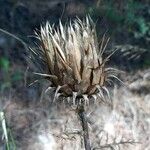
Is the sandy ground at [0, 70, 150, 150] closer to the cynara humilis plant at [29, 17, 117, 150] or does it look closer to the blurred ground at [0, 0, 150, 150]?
the blurred ground at [0, 0, 150, 150]

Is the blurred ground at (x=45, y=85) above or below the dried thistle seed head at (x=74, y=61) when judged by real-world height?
above

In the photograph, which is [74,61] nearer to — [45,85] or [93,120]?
[93,120]

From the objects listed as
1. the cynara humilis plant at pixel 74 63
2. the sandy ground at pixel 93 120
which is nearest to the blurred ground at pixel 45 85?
the sandy ground at pixel 93 120

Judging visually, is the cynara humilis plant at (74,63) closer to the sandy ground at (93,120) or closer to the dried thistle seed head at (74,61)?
the dried thistle seed head at (74,61)

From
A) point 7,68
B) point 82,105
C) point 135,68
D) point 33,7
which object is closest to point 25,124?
point 7,68

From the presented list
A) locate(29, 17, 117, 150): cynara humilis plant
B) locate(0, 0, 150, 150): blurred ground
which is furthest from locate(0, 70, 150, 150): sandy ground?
locate(29, 17, 117, 150): cynara humilis plant

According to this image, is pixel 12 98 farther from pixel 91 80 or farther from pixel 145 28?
pixel 91 80

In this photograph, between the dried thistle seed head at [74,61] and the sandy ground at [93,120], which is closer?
the dried thistle seed head at [74,61]
